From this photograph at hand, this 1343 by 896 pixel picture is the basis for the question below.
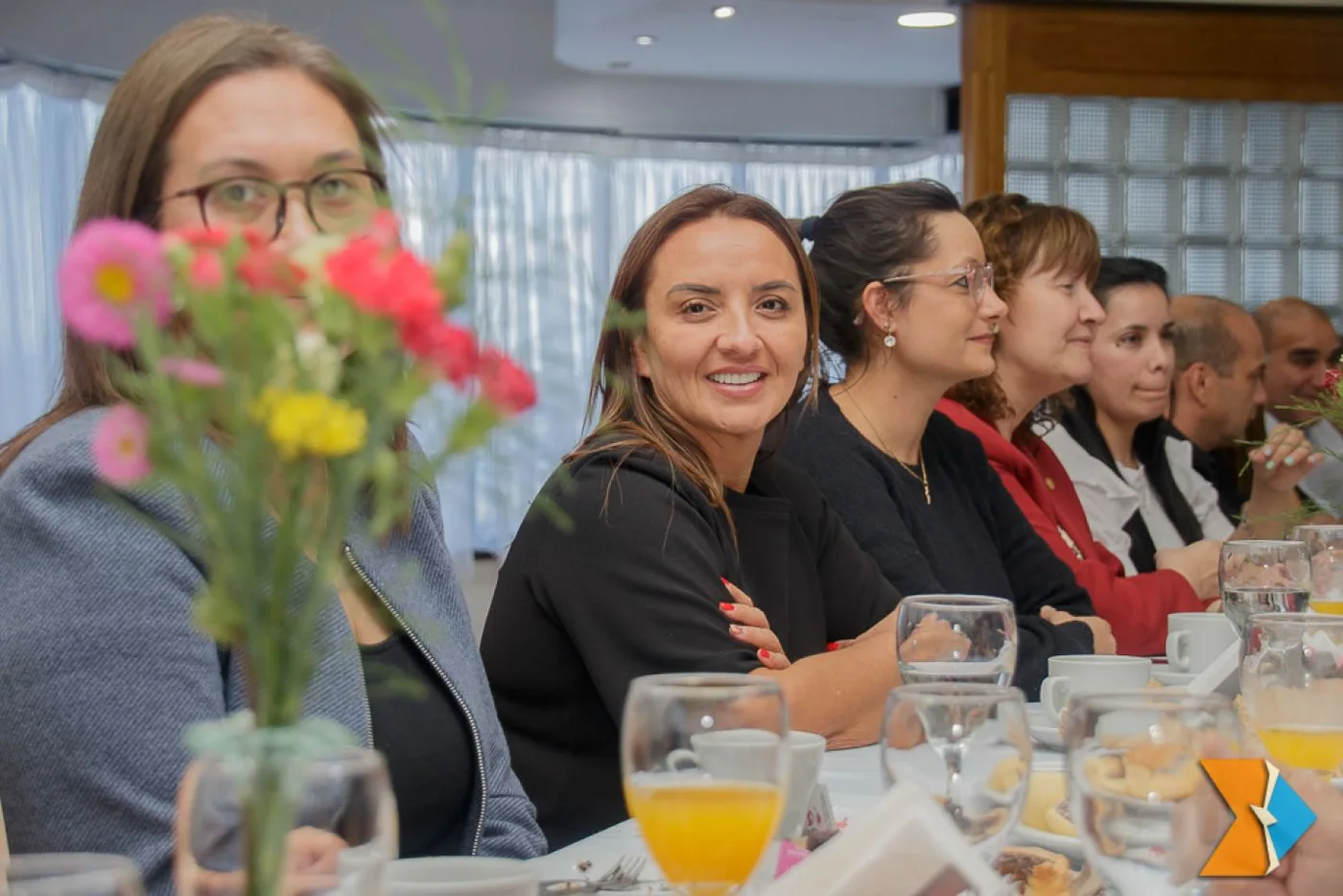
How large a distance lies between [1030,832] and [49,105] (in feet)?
21.6

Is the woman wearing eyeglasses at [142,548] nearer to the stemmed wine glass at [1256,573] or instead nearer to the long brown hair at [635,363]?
the long brown hair at [635,363]

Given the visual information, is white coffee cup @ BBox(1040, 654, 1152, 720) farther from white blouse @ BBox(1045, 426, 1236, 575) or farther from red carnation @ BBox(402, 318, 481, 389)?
white blouse @ BBox(1045, 426, 1236, 575)

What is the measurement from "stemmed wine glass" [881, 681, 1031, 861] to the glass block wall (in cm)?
444

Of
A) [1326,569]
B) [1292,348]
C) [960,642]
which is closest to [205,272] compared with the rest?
[960,642]

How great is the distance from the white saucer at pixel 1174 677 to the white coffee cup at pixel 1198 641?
1cm

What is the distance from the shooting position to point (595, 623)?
6.09 ft

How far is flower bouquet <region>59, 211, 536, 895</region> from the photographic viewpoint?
22.7 inches

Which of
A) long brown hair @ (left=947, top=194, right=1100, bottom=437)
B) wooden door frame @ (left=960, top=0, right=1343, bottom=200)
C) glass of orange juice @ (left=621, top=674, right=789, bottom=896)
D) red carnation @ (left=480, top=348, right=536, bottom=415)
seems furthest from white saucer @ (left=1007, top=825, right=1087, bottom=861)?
wooden door frame @ (left=960, top=0, right=1343, bottom=200)

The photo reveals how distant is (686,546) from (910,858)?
1087mm

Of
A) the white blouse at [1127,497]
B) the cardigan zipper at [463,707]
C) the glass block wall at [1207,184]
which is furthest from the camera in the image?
the glass block wall at [1207,184]

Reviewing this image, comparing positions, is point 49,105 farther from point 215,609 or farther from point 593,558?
point 215,609

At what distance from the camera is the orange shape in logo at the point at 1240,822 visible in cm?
86

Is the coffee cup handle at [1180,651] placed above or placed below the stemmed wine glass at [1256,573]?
below

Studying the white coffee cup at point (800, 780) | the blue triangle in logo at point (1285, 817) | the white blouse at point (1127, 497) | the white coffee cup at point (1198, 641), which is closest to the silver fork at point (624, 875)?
the white coffee cup at point (800, 780)
